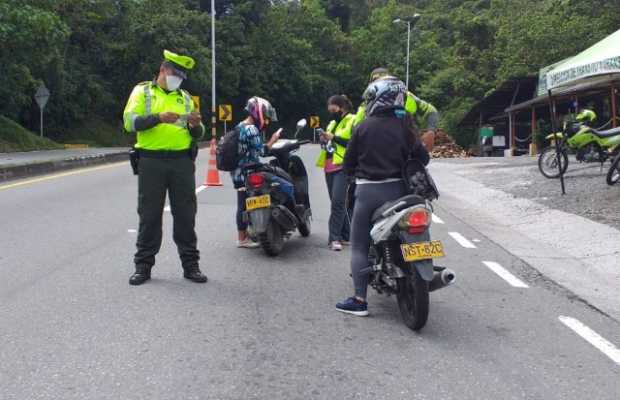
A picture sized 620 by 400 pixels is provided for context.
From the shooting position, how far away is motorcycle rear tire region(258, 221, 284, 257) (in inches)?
290

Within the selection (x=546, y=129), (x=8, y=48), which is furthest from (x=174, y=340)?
(x=546, y=129)

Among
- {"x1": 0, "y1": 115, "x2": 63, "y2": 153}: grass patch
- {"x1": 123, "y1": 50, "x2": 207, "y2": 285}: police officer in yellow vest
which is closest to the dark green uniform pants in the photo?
{"x1": 123, "y1": 50, "x2": 207, "y2": 285}: police officer in yellow vest

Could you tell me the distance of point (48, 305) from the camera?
5.40 metres

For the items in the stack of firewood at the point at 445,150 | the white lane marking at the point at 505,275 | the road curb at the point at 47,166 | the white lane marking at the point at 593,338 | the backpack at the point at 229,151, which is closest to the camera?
the white lane marking at the point at 593,338

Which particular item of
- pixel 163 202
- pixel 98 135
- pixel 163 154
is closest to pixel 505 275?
pixel 163 202

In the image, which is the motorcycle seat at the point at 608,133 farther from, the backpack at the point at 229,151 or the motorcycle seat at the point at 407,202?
the motorcycle seat at the point at 407,202

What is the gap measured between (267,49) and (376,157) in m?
56.8

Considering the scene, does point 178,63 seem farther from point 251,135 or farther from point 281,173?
point 281,173

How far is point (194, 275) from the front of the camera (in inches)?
248

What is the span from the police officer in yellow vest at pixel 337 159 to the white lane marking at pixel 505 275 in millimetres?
1647

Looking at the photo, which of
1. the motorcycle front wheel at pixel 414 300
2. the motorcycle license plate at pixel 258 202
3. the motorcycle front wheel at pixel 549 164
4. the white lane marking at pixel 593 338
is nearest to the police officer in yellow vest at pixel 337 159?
the motorcycle license plate at pixel 258 202

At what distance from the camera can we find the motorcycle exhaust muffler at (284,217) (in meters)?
7.38

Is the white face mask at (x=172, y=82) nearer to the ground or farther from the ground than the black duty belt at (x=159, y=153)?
farther from the ground

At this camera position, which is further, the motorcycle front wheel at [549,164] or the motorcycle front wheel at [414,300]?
the motorcycle front wheel at [549,164]
